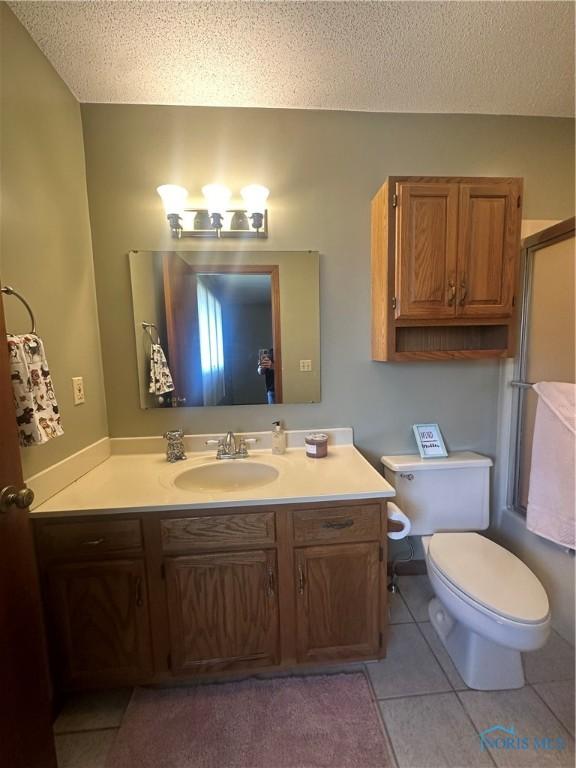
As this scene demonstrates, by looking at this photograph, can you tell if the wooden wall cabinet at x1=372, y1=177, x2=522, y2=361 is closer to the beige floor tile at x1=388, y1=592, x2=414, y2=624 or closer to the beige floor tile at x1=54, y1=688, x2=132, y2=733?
the beige floor tile at x1=388, y1=592, x2=414, y2=624

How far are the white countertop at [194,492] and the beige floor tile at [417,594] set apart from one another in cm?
86

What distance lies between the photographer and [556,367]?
154cm

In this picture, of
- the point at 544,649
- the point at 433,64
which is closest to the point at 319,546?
the point at 544,649

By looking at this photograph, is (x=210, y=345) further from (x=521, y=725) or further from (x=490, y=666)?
(x=521, y=725)

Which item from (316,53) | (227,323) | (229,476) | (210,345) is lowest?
(229,476)

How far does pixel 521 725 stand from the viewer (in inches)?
45.1

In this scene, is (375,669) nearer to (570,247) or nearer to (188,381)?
(188,381)

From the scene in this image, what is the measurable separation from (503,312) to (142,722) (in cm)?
224

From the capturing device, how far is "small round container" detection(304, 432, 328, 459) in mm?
1576

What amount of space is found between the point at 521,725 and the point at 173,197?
2570 mm

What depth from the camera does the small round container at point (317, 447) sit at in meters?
1.58

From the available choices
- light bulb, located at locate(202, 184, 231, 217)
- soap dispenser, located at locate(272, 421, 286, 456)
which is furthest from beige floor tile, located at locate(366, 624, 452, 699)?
light bulb, located at locate(202, 184, 231, 217)

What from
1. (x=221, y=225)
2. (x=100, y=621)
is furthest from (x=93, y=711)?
(x=221, y=225)

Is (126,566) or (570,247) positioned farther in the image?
Answer: (570,247)
